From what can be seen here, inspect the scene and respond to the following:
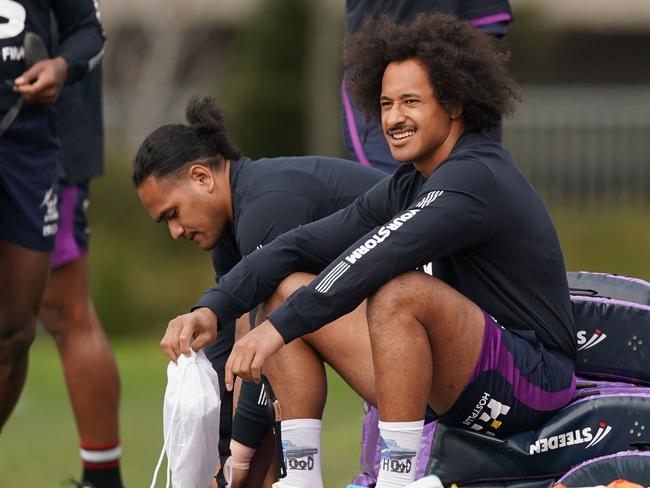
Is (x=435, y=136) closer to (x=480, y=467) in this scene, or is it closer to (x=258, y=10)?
(x=480, y=467)

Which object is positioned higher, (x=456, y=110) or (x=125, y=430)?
(x=456, y=110)

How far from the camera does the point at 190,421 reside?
15.9ft

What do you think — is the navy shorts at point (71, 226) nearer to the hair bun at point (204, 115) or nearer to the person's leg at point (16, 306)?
the person's leg at point (16, 306)

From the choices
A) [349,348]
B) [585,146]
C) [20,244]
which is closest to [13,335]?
[20,244]

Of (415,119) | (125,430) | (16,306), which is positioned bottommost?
(125,430)

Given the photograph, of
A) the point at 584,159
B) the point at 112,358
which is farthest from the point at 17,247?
the point at 584,159

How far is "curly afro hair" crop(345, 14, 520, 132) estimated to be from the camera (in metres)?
5.02

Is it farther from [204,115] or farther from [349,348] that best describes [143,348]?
[349,348]

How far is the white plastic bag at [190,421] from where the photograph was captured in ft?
15.9

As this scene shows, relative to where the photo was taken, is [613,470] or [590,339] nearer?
[613,470]

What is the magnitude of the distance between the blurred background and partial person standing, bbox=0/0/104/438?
0.90m

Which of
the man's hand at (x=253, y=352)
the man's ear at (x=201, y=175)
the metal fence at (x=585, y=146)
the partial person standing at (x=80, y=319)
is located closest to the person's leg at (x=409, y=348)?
the man's hand at (x=253, y=352)

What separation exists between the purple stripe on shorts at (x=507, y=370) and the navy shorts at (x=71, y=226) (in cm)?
249

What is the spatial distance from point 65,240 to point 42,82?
3.15ft
